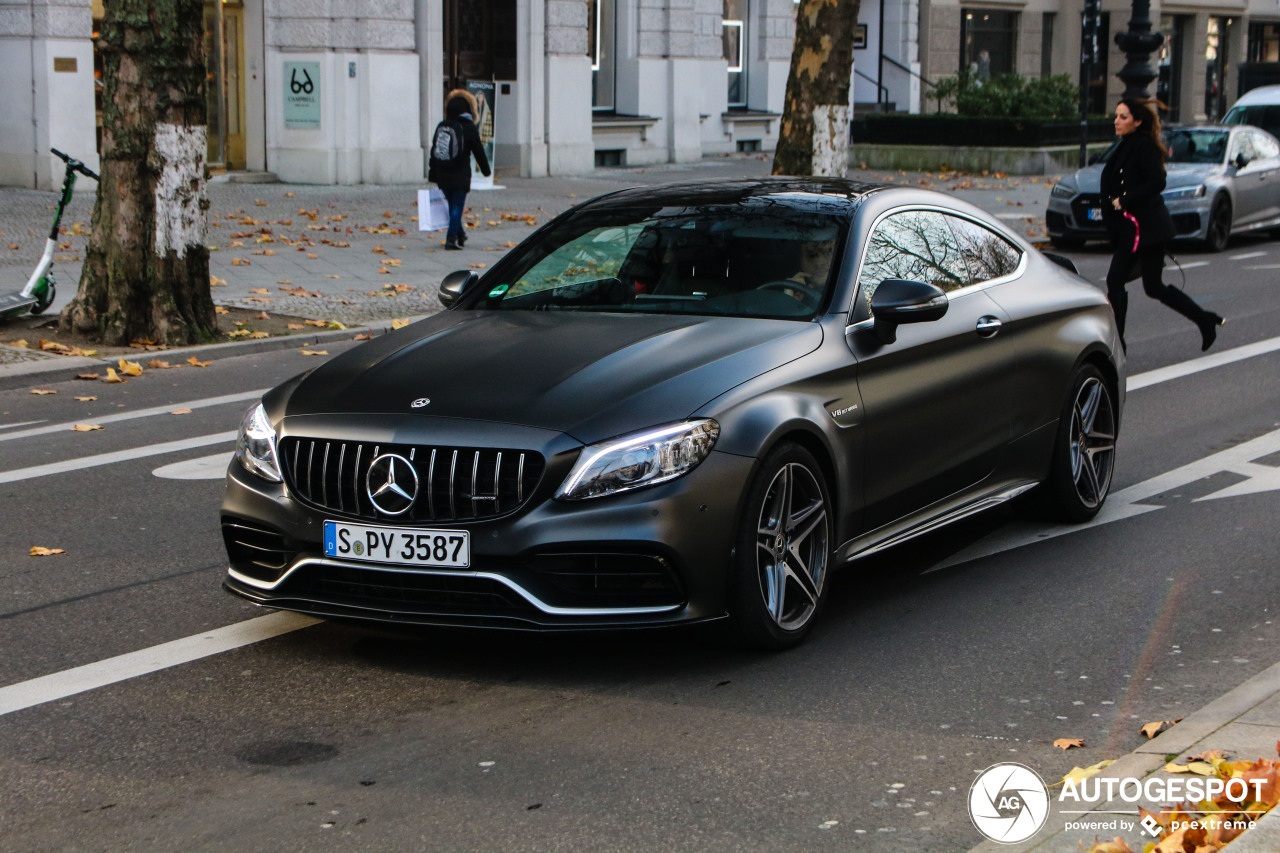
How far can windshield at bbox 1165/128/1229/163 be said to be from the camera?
849 inches

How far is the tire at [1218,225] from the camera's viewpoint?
2089cm

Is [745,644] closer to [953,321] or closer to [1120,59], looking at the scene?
[953,321]

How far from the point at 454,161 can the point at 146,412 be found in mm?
9283

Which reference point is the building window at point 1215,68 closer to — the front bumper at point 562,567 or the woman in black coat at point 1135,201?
the woman in black coat at point 1135,201

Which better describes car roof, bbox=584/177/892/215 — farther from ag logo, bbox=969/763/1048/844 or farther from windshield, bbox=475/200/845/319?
ag logo, bbox=969/763/1048/844

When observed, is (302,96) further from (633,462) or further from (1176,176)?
(633,462)

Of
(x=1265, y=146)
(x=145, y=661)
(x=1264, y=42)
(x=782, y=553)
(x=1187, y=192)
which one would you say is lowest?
(x=145, y=661)

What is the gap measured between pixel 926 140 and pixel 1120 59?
790 inches

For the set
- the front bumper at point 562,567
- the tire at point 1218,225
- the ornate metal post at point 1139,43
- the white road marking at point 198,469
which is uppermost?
the ornate metal post at point 1139,43

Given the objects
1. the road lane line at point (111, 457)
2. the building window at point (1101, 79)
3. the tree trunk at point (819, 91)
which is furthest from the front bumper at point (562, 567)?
the building window at point (1101, 79)

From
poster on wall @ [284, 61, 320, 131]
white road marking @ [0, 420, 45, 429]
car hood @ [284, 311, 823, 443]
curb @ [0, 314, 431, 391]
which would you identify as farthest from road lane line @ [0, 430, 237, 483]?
poster on wall @ [284, 61, 320, 131]

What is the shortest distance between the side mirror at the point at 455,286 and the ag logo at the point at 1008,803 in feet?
10.3

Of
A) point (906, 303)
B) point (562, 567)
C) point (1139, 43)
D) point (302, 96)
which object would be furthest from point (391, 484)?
point (1139, 43)

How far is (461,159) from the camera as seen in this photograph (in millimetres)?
19219
